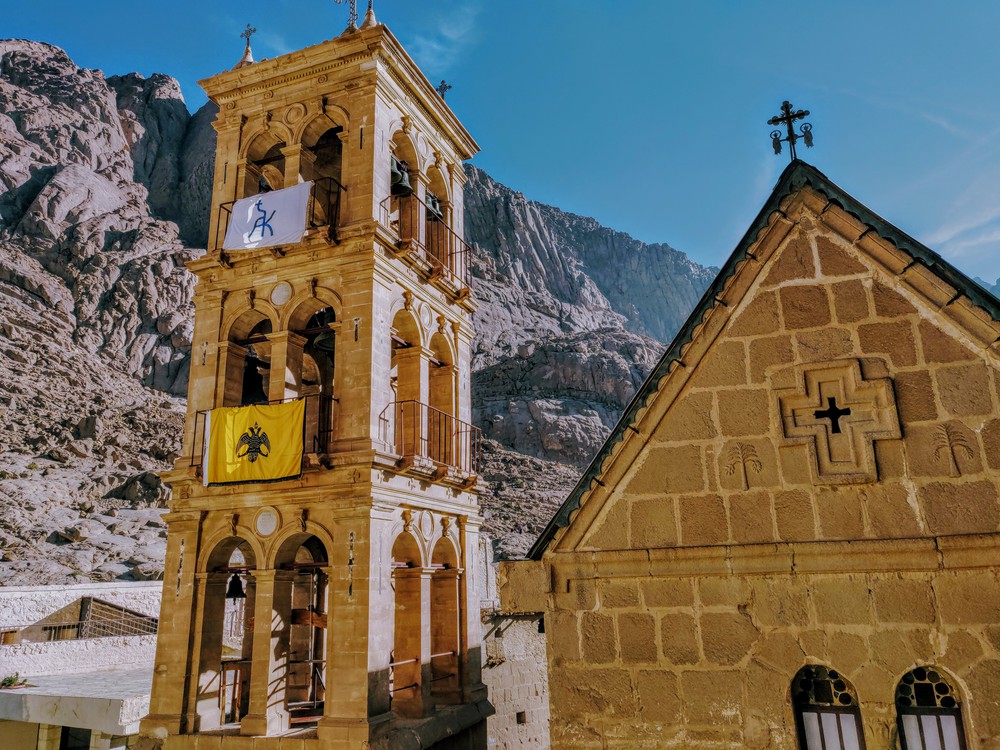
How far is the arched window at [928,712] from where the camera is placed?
213 inches

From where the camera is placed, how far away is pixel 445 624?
17.6 meters

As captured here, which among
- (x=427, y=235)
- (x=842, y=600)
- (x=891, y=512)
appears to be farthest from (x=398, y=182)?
(x=842, y=600)

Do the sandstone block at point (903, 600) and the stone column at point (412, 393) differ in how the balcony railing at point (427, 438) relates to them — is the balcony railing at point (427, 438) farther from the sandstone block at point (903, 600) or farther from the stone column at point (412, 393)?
the sandstone block at point (903, 600)

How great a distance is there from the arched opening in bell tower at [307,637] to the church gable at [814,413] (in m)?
11.3

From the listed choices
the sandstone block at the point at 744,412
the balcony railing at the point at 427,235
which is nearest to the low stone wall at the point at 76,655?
the balcony railing at the point at 427,235

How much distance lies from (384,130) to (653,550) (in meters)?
14.7

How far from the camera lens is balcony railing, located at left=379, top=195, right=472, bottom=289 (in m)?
18.2

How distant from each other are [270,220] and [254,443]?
5561 millimetres

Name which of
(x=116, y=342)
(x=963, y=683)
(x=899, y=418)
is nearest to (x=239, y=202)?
(x=899, y=418)

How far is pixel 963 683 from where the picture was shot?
213 inches

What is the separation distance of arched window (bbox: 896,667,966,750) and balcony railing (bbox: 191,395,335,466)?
487 inches

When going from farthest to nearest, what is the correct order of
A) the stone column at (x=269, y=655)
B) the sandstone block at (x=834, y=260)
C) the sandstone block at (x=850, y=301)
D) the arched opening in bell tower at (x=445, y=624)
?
the arched opening in bell tower at (x=445, y=624), the stone column at (x=269, y=655), the sandstone block at (x=834, y=260), the sandstone block at (x=850, y=301)

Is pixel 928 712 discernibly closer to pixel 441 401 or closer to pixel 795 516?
pixel 795 516

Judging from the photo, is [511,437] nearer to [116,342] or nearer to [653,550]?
[116,342]
